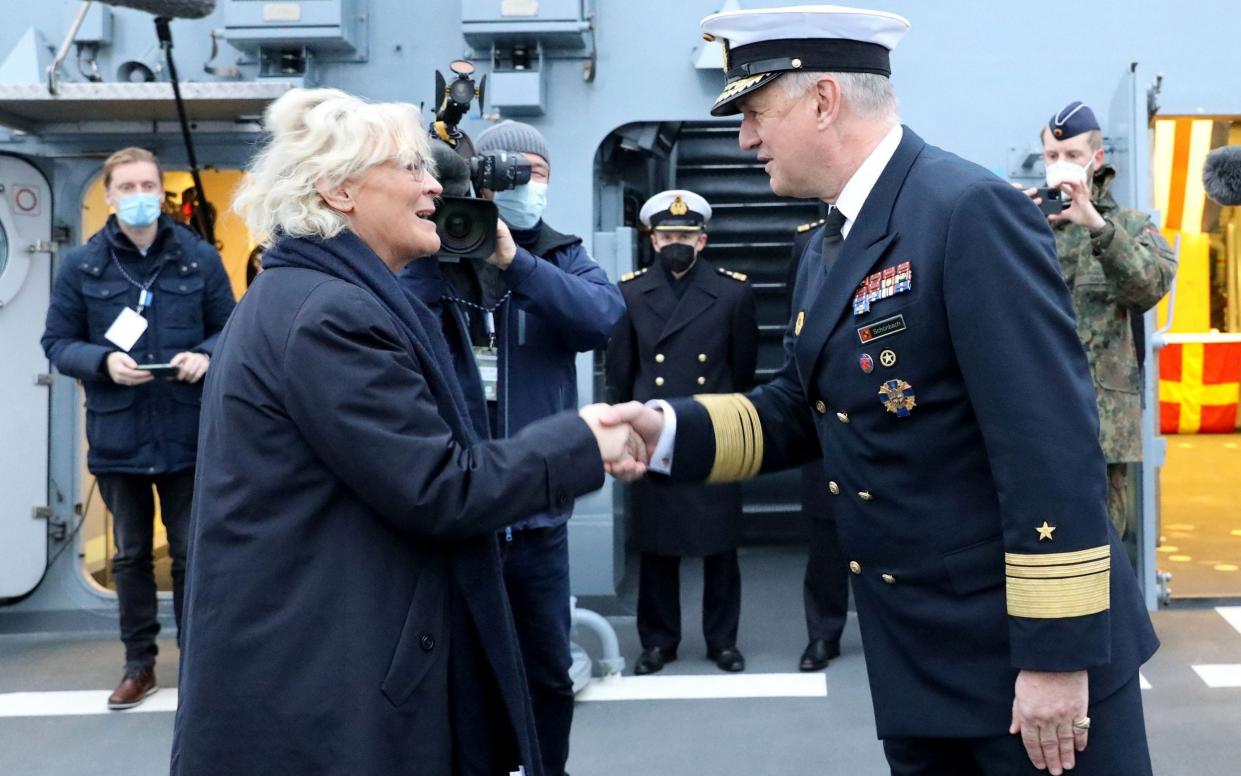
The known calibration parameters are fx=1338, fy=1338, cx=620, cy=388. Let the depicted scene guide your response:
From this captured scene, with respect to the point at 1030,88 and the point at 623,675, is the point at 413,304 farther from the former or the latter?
the point at 1030,88

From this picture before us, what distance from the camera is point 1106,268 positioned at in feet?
14.9

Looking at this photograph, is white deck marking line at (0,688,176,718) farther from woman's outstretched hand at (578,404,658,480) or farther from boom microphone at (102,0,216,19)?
woman's outstretched hand at (578,404,658,480)

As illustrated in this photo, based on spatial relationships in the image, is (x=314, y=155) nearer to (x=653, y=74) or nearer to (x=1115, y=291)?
(x=1115, y=291)

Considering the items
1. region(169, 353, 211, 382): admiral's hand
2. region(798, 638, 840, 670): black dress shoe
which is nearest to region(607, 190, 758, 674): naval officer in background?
region(798, 638, 840, 670): black dress shoe

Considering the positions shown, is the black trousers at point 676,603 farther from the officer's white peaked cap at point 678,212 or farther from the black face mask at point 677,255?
the officer's white peaked cap at point 678,212

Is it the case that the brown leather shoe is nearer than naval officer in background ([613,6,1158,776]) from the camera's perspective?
No

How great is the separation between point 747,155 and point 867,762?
15.6 ft

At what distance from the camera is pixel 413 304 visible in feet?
7.34

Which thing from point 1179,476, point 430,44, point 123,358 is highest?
point 430,44

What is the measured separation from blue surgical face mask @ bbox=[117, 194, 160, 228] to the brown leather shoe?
162cm

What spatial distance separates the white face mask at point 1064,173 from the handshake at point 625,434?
8.22ft

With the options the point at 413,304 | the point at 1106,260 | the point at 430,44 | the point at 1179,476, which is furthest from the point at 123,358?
the point at 1179,476

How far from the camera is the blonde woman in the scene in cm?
199

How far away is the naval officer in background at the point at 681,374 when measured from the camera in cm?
516
